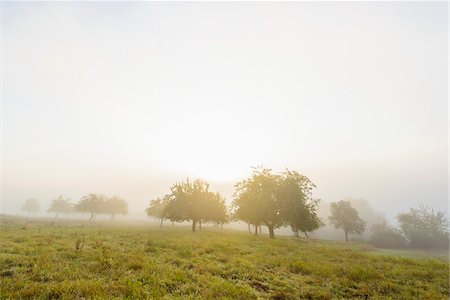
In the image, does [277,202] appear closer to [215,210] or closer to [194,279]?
[215,210]

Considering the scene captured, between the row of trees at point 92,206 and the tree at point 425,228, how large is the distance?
106 m

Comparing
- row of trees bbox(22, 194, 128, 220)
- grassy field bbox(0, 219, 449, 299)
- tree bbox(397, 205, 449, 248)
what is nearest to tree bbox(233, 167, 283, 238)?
grassy field bbox(0, 219, 449, 299)

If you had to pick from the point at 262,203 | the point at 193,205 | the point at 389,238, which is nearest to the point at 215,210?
the point at 193,205

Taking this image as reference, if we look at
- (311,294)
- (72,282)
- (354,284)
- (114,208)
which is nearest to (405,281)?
(354,284)

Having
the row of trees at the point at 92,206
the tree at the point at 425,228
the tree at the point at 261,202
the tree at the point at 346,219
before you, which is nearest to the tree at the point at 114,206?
the row of trees at the point at 92,206

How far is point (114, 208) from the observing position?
111 meters

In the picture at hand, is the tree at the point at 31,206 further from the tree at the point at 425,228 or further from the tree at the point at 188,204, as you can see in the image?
the tree at the point at 425,228

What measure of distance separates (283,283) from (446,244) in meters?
78.3

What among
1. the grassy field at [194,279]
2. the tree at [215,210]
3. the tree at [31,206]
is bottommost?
the tree at [31,206]

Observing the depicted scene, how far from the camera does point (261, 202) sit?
41.4 m

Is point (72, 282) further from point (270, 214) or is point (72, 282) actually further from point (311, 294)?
point (270, 214)

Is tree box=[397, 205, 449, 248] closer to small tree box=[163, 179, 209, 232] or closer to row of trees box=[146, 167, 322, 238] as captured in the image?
row of trees box=[146, 167, 322, 238]

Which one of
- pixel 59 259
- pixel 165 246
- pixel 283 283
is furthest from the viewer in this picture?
pixel 165 246

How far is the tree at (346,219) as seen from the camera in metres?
69.3
